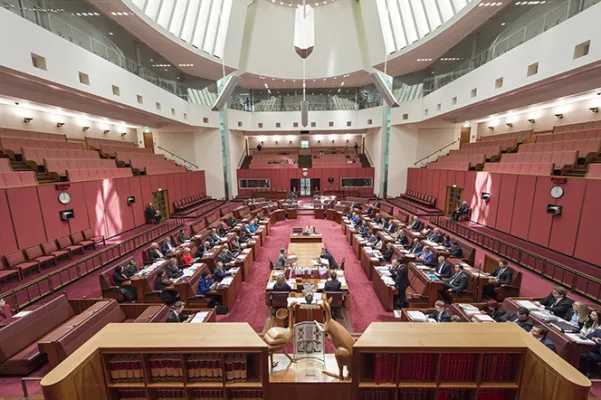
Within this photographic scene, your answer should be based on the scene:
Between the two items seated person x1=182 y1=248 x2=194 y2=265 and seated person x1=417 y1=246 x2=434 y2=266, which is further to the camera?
seated person x1=182 y1=248 x2=194 y2=265

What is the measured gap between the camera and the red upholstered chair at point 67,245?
31.2 feet

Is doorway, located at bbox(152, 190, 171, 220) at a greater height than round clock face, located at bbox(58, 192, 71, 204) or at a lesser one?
lesser

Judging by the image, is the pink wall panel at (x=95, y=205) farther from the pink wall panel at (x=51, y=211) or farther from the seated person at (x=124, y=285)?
the seated person at (x=124, y=285)

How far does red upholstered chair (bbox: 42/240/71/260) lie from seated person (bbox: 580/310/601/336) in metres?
14.1

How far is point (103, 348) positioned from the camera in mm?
2678

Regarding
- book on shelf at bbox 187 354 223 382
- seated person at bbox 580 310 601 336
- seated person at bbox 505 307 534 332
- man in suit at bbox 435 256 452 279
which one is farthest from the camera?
man in suit at bbox 435 256 452 279

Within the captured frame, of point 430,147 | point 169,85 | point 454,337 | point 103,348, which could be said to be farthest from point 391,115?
point 103,348

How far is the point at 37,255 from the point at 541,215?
1788cm

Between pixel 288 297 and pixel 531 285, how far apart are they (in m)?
6.96

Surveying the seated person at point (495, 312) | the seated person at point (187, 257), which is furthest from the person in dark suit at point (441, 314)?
the seated person at point (187, 257)

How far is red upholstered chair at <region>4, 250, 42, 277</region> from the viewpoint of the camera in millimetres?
7785

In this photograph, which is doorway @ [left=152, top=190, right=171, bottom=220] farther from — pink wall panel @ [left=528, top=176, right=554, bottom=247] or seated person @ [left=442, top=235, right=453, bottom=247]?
pink wall panel @ [left=528, top=176, right=554, bottom=247]

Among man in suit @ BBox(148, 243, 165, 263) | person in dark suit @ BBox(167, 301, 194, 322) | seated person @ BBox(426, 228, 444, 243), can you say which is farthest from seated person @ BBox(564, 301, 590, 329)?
man in suit @ BBox(148, 243, 165, 263)

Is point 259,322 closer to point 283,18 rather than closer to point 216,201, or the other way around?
point 216,201
